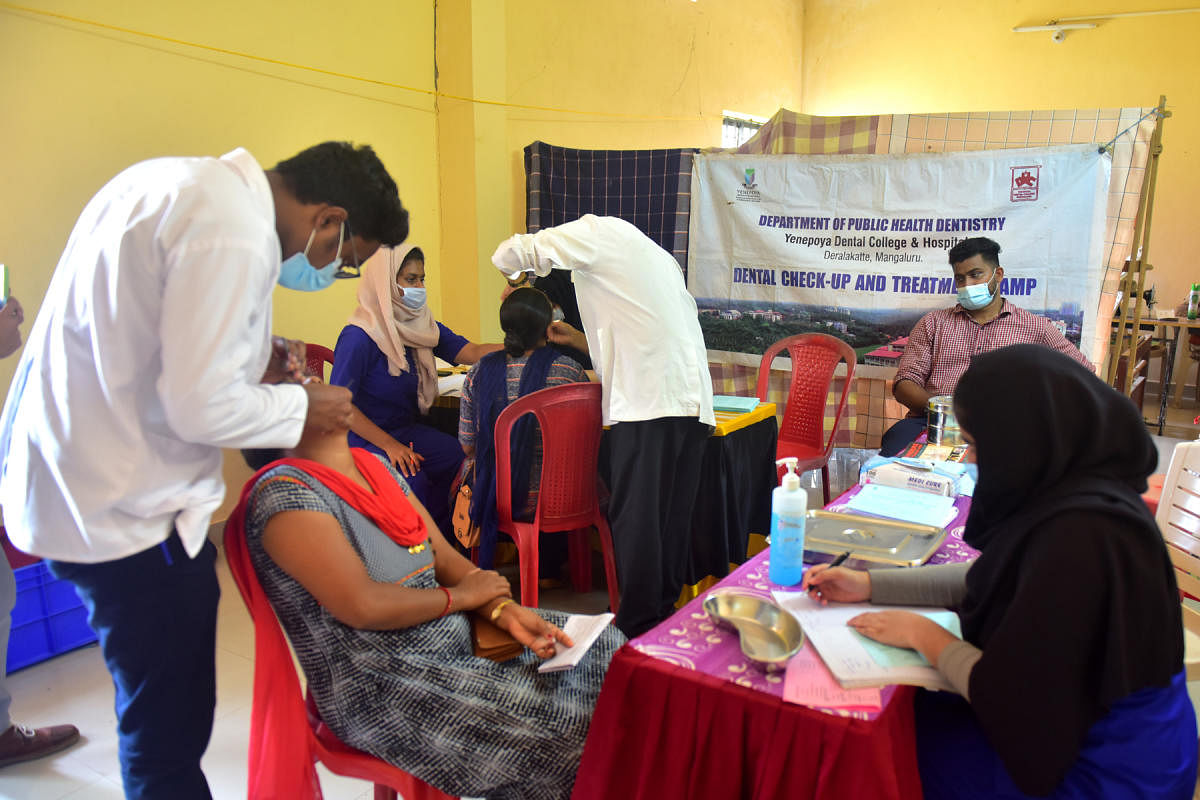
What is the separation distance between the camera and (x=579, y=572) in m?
2.88

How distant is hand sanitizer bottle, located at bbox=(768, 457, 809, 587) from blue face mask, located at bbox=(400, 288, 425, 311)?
6.02 feet

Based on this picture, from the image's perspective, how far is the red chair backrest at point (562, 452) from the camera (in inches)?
92.0

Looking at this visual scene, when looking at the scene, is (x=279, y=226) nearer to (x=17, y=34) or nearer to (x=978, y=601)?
(x=978, y=601)

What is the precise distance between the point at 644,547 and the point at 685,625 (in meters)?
1.19

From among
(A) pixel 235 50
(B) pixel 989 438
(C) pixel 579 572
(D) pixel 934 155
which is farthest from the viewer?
(D) pixel 934 155

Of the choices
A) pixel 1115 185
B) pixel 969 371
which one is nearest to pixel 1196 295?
pixel 1115 185

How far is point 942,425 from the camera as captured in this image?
2352mm

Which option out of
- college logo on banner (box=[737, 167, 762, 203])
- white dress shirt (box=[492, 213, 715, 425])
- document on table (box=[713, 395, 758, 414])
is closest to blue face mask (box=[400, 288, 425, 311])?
white dress shirt (box=[492, 213, 715, 425])

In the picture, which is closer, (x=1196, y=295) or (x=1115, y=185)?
(x=1115, y=185)

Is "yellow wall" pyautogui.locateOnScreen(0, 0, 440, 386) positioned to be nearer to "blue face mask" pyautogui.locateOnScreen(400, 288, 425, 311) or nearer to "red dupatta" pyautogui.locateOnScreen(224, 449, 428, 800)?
"blue face mask" pyautogui.locateOnScreen(400, 288, 425, 311)

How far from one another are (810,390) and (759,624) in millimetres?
2425

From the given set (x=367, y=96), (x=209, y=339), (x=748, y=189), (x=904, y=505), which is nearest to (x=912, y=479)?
(x=904, y=505)

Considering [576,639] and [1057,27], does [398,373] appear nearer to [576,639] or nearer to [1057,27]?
[576,639]

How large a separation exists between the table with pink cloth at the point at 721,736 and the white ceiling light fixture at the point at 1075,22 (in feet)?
22.9
